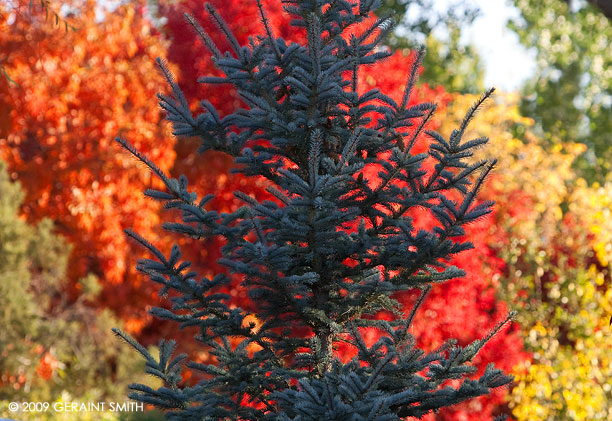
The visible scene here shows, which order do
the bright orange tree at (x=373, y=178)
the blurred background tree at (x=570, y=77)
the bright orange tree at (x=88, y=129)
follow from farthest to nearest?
the blurred background tree at (x=570, y=77), the bright orange tree at (x=88, y=129), the bright orange tree at (x=373, y=178)

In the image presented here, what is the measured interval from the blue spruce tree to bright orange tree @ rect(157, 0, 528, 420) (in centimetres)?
362

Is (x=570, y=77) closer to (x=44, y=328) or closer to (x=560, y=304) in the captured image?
(x=560, y=304)

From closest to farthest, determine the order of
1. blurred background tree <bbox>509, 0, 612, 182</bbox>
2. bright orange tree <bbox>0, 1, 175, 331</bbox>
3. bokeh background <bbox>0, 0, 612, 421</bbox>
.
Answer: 1. bokeh background <bbox>0, 0, 612, 421</bbox>
2. bright orange tree <bbox>0, 1, 175, 331</bbox>
3. blurred background tree <bbox>509, 0, 612, 182</bbox>

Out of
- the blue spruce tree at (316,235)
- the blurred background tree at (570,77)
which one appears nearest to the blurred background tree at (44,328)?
the blue spruce tree at (316,235)

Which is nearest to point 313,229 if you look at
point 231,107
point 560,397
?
point 231,107

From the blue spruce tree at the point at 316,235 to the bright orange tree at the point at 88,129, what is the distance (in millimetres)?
8609

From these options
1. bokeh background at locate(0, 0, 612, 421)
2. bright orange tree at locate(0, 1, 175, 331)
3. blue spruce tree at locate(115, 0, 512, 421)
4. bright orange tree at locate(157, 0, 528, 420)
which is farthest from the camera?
bright orange tree at locate(0, 1, 175, 331)

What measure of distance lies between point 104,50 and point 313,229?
1109 cm

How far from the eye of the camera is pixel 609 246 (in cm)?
1230

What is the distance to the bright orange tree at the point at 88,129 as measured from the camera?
1330 centimetres

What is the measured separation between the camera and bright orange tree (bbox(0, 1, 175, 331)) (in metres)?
13.3

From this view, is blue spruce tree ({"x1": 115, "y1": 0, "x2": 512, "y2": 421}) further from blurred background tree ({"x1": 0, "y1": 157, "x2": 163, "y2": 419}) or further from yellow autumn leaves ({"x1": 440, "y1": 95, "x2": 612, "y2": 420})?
blurred background tree ({"x1": 0, "y1": 157, "x2": 163, "y2": 419})

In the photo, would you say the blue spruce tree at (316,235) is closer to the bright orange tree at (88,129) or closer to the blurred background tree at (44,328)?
the bright orange tree at (88,129)

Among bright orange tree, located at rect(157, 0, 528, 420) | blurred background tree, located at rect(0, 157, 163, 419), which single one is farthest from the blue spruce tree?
blurred background tree, located at rect(0, 157, 163, 419)
